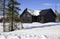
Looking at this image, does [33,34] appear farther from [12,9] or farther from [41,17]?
[41,17]

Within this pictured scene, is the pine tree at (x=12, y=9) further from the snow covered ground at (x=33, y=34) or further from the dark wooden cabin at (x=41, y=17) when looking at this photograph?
the dark wooden cabin at (x=41, y=17)

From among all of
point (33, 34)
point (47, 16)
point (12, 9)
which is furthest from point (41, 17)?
point (33, 34)

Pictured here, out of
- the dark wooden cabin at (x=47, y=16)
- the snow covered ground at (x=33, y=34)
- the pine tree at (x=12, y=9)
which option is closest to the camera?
the snow covered ground at (x=33, y=34)

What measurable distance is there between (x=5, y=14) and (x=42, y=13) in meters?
28.9

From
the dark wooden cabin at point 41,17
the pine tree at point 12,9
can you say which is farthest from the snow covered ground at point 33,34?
the dark wooden cabin at point 41,17

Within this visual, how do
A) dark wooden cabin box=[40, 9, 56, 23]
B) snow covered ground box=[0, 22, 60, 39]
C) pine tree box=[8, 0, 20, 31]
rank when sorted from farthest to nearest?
1. dark wooden cabin box=[40, 9, 56, 23]
2. pine tree box=[8, 0, 20, 31]
3. snow covered ground box=[0, 22, 60, 39]

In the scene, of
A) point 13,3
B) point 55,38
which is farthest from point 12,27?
point 55,38

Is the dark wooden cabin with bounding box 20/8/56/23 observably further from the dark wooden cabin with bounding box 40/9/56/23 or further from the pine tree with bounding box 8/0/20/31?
the pine tree with bounding box 8/0/20/31

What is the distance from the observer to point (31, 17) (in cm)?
5466

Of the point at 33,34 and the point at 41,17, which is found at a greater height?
the point at 41,17

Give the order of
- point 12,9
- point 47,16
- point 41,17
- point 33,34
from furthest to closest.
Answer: point 47,16 → point 41,17 → point 12,9 → point 33,34

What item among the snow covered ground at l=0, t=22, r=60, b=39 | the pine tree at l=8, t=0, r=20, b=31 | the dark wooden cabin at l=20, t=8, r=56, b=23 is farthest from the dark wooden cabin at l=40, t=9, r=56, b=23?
the snow covered ground at l=0, t=22, r=60, b=39

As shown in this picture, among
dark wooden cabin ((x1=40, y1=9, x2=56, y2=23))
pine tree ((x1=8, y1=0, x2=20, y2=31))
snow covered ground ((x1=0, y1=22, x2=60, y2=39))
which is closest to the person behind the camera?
snow covered ground ((x1=0, y1=22, x2=60, y2=39))

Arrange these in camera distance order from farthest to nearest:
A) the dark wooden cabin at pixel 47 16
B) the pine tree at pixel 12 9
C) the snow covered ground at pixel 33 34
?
the dark wooden cabin at pixel 47 16
the pine tree at pixel 12 9
the snow covered ground at pixel 33 34
